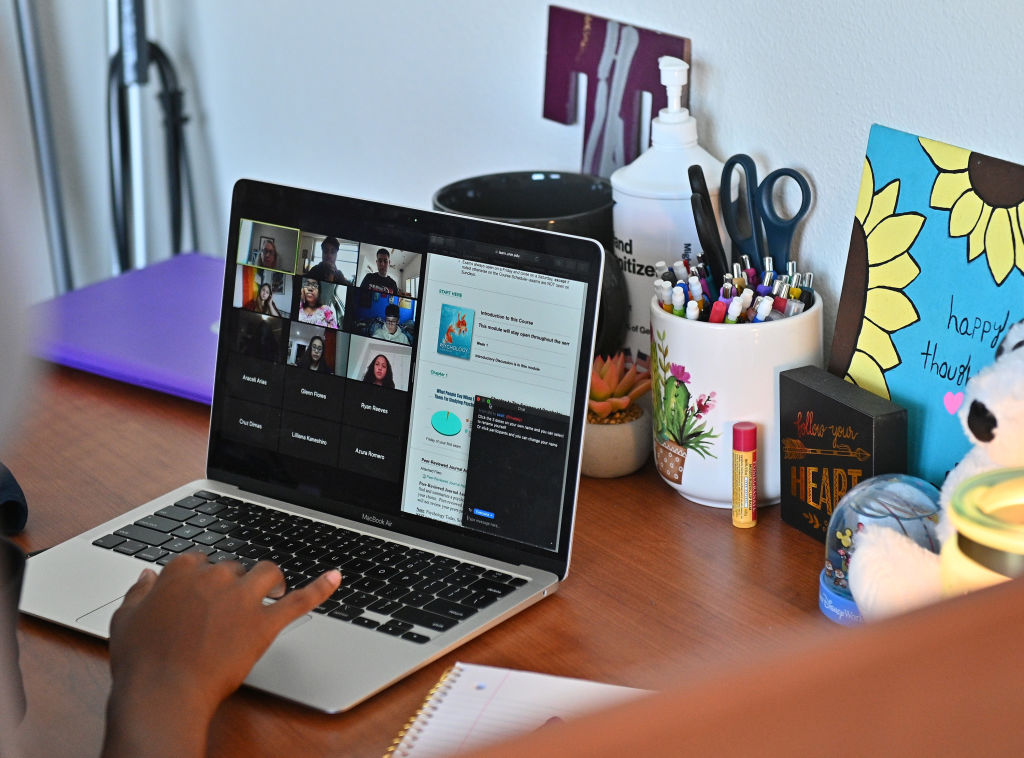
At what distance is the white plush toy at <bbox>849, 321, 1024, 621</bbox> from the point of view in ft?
2.22

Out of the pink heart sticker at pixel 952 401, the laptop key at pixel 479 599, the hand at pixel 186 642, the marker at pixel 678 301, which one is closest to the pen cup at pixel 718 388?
the marker at pixel 678 301

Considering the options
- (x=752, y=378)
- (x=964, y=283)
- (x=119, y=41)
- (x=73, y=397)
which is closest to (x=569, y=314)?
(x=752, y=378)

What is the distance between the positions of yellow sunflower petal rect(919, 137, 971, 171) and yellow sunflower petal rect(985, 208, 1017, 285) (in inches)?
1.8

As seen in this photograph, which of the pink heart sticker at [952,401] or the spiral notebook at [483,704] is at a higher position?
the pink heart sticker at [952,401]

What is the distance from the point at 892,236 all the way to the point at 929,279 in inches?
1.9

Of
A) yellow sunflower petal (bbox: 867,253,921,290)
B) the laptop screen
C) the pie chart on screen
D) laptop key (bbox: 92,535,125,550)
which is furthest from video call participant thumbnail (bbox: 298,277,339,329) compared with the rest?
yellow sunflower petal (bbox: 867,253,921,290)

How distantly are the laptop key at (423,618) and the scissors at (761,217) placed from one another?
16.1 inches

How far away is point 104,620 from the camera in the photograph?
768mm

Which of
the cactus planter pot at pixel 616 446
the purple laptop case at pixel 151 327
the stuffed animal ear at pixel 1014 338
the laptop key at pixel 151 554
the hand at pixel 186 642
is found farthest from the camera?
the purple laptop case at pixel 151 327

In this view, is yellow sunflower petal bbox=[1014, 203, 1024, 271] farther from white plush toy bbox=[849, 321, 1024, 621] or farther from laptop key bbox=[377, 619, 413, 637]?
laptop key bbox=[377, 619, 413, 637]

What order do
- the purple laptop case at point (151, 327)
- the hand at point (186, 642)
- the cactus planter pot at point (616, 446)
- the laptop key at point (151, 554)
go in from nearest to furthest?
the hand at point (186, 642), the laptop key at point (151, 554), the cactus planter pot at point (616, 446), the purple laptop case at point (151, 327)

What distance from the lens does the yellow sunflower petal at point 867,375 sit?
0.87 m

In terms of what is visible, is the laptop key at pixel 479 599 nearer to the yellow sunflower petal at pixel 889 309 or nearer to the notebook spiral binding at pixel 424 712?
the notebook spiral binding at pixel 424 712

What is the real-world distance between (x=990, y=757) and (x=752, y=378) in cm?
73
